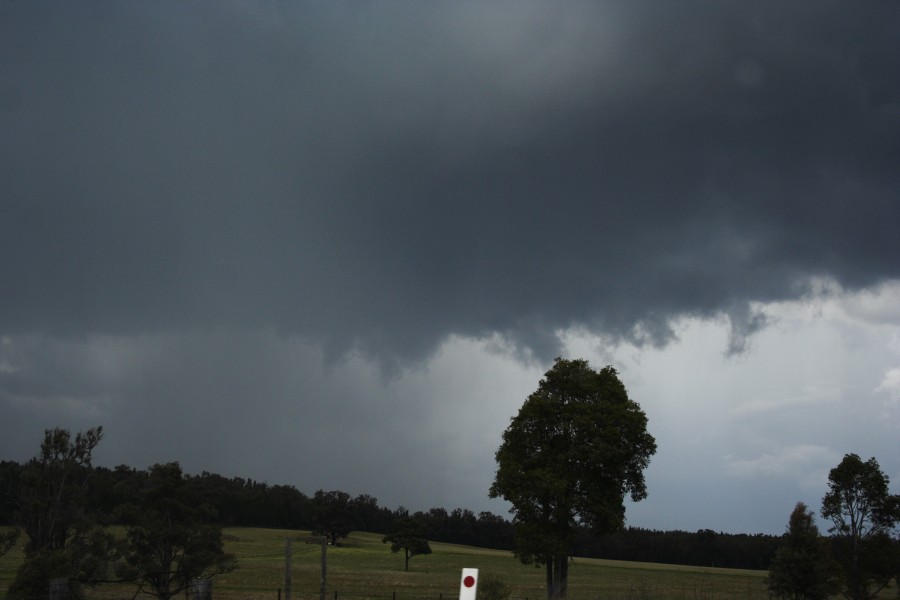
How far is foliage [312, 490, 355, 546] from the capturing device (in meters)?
144

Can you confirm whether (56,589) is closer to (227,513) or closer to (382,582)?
(382,582)

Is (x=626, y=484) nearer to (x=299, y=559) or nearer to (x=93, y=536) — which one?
(x=93, y=536)

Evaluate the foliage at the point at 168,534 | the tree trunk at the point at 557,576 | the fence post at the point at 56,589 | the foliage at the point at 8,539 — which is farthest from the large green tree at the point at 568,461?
the foliage at the point at 8,539

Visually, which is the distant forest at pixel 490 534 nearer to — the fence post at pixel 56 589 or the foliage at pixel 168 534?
the foliage at pixel 168 534

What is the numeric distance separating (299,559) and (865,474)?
7694cm

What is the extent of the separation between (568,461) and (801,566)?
45.3 feet

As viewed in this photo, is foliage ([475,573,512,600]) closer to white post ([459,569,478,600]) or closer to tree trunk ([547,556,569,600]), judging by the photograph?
tree trunk ([547,556,569,600])

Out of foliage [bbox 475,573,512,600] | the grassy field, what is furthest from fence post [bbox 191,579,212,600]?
foliage [bbox 475,573,512,600]

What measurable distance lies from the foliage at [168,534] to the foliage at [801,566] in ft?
102

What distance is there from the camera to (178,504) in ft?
136

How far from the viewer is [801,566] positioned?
4069 cm

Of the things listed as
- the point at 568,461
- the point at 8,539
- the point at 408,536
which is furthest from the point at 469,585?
the point at 408,536

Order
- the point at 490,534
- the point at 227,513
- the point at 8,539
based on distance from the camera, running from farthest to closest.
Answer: the point at 490,534, the point at 227,513, the point at 8,539

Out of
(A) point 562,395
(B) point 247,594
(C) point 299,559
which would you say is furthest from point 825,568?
(C) point 299,559
